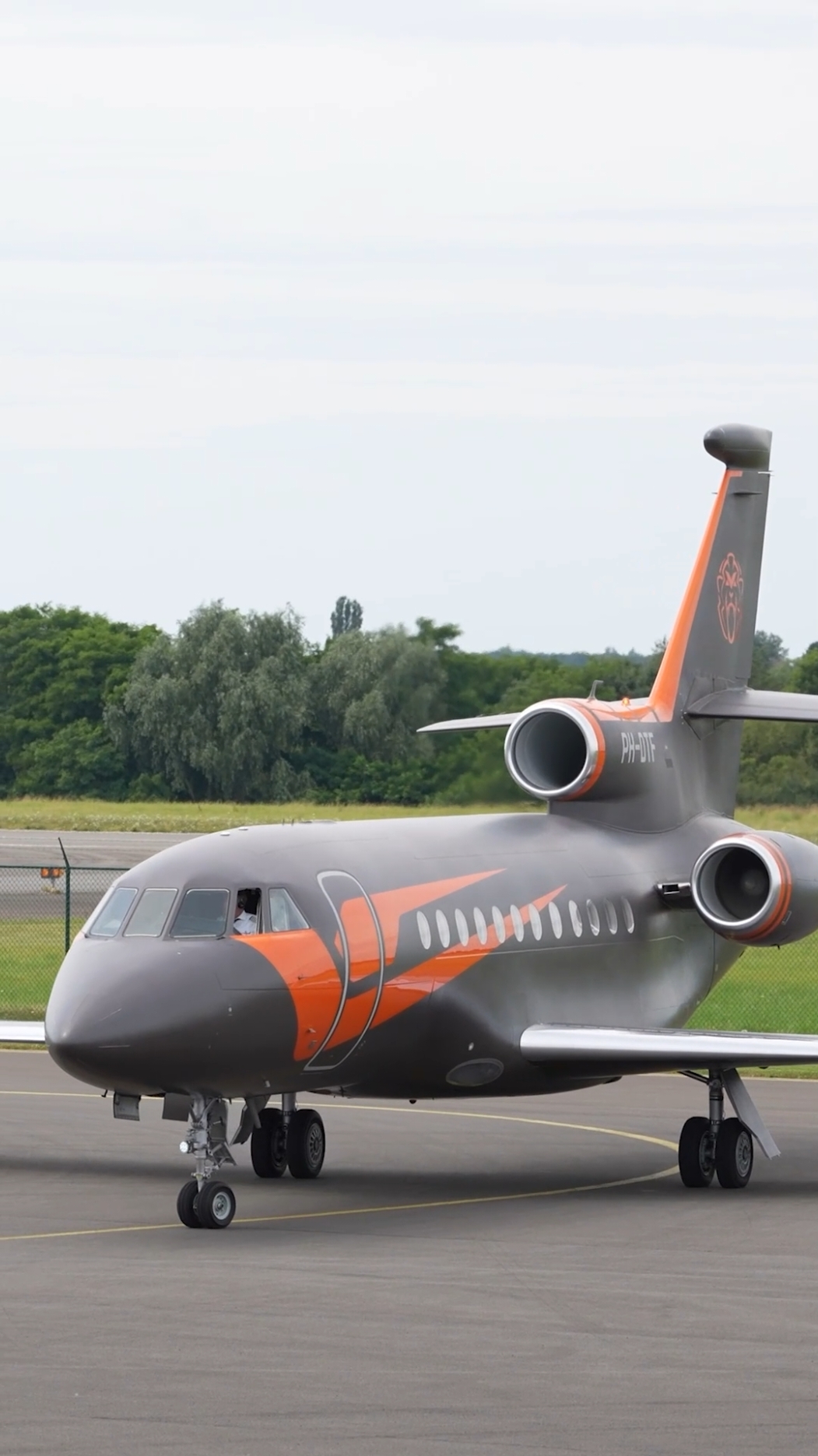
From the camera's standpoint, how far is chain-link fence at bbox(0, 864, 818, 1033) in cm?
3625

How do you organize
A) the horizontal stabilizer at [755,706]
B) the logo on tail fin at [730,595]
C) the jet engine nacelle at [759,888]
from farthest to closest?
the logo on tail fin at [730,595] → the horizontal stabilizer at [755,706] → the jet engine nacelle at [759,888]

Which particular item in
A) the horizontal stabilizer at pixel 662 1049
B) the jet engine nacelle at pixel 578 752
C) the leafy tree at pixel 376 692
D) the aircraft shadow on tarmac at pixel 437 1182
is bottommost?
the aircraft shadow on tarmac at pixel 437 1182

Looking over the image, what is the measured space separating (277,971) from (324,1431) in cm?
743

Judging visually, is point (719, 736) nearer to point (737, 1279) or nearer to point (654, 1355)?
point (737, 1279)

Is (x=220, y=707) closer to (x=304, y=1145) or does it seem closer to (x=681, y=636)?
(x=681, y=636)

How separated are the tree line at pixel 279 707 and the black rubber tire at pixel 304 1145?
11699 millimetres

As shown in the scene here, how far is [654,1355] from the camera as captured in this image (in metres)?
14.1

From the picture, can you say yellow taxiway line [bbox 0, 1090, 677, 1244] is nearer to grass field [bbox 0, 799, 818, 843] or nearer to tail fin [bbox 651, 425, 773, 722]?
tail fin [bbox 651, 425, 773, 722]

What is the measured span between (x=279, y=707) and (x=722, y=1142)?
118 feet

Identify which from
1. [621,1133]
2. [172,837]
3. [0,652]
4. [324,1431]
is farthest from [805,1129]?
[0,652]

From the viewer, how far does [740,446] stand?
28.5 meters

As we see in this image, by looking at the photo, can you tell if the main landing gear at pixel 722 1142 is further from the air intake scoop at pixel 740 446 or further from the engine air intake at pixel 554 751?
the air intake scoop at pixel 740 446

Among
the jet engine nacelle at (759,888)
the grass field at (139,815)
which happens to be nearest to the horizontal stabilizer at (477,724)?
the jet engine nacelle at (759,888)

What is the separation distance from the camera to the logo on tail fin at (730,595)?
2831cm
